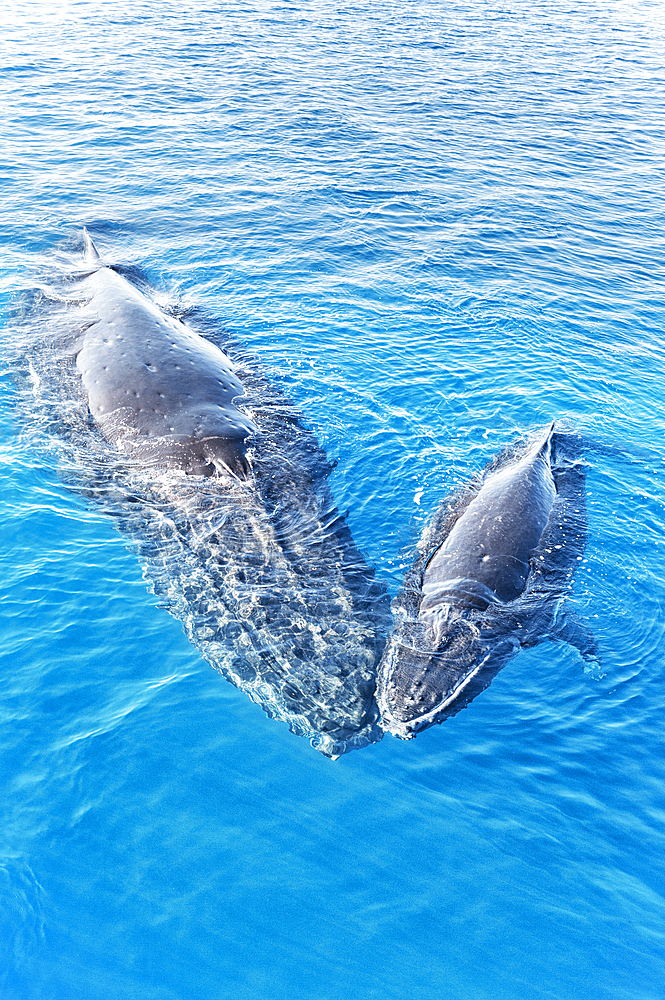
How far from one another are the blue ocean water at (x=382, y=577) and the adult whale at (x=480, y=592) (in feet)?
1.39

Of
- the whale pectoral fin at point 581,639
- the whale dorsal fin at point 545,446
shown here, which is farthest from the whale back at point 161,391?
the whale pectoral fin at point 581,639

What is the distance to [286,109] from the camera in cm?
2952

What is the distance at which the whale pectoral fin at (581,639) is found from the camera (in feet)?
33.6

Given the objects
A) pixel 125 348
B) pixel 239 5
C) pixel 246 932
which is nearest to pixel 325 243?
pixel 125 348

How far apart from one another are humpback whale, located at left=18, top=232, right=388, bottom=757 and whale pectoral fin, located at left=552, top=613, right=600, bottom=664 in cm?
261

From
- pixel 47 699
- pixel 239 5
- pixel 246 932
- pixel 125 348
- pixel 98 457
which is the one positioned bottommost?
pixel 246 932

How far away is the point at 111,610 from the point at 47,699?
155cm

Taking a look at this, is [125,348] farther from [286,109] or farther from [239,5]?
[239,5]

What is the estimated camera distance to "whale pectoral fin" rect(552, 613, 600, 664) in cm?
1023

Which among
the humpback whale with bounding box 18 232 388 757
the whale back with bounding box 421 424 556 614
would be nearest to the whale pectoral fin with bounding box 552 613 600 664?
the whale back with bounding box 421 424 556 614

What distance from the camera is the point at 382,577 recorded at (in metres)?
10.9

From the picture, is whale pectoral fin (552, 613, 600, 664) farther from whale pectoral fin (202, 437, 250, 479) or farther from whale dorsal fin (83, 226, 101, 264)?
whale dorsal fin (83, 226, 101, 264)

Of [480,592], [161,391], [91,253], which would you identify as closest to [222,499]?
[161,391]

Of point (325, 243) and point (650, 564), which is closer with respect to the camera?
A: point (650, 564)
